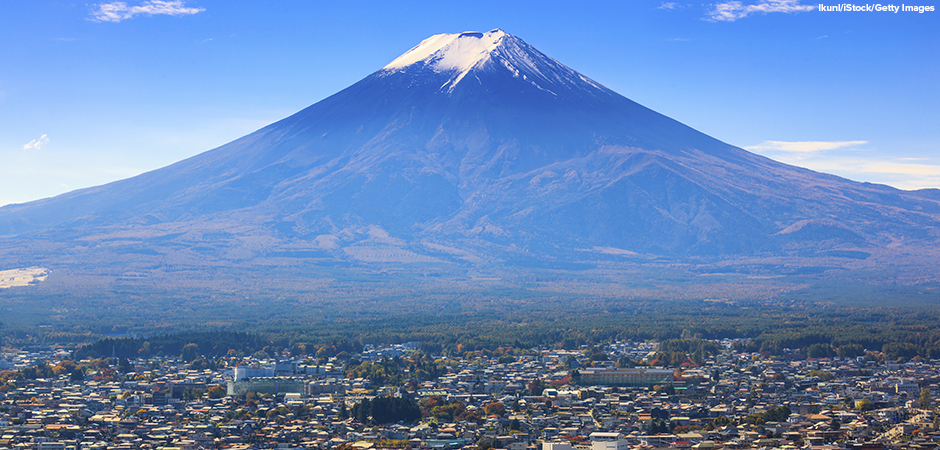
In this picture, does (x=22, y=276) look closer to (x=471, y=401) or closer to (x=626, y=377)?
(x=626, y=377)

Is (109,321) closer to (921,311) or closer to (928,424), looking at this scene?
(921,311)

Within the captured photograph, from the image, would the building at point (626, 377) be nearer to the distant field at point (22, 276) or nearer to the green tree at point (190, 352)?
the green tree at point (190, 352)

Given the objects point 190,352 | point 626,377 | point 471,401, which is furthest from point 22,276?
point 471,401

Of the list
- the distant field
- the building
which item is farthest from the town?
the distant field

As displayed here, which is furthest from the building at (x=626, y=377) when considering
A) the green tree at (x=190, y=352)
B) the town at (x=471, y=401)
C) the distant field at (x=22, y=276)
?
the distant field at (x=22, y=276)

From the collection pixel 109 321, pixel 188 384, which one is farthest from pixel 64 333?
pixel 188 384

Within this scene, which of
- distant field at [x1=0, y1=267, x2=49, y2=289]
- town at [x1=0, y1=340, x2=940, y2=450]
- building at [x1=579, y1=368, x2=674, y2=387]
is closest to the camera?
town at [x1=0, y1=340, x2=940, y2=450]

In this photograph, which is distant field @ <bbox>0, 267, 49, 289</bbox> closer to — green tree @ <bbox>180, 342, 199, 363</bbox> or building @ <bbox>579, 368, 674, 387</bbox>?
green tree @ <bbox>180, 342, 199, 363</bbox>

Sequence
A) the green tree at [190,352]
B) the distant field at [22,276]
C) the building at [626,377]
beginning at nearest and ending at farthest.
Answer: the building at [626,377]
the green tree at [190,352]
the distant field at [22,276]
